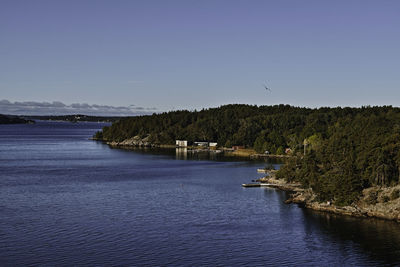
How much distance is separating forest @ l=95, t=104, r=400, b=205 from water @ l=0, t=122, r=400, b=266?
4.81m

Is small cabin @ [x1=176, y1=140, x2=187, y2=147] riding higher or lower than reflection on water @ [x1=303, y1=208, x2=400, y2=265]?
higher

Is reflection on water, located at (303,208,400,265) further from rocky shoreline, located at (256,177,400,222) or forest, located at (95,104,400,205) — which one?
forest, located at (95,104,400,205)

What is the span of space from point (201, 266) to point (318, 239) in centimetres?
1248

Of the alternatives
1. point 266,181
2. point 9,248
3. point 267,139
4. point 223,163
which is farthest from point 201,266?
point 267,139

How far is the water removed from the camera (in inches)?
1467

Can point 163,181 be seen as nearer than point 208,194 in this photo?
No

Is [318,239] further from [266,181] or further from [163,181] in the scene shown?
[163,181]

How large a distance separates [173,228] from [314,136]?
7252 cm

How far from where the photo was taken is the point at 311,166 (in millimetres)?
58938

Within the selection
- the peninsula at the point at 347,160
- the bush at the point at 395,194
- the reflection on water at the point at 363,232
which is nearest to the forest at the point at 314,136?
the peninsula at the point at 347,160

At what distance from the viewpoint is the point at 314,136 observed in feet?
365

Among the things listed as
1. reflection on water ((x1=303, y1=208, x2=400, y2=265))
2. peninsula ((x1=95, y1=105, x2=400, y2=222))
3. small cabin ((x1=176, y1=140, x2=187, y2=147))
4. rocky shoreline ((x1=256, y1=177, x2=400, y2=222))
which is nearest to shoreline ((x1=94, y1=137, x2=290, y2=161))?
small cabin ((x1=176, y1=140, x2=187, y2=147))

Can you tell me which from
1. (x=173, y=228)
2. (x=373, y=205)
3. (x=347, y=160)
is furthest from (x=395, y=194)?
(x=173, y=228)

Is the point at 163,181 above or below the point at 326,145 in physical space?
below
